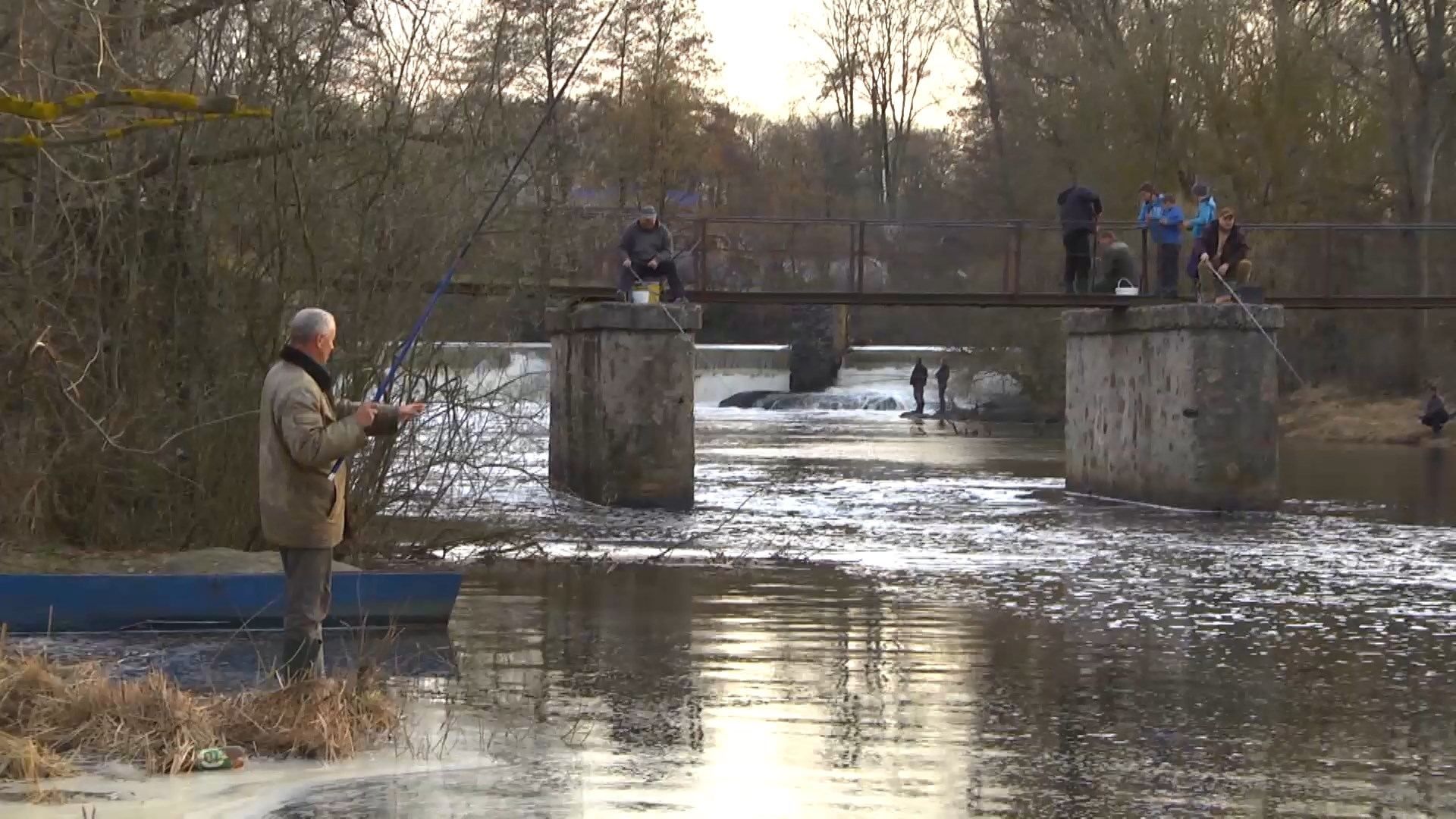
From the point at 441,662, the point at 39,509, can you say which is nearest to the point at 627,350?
the point at 39,509

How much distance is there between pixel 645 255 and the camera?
25.5 metres

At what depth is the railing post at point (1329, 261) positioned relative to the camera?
31.8m

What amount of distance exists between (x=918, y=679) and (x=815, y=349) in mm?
52721

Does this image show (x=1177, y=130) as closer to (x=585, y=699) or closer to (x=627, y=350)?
(x=627, y=350)

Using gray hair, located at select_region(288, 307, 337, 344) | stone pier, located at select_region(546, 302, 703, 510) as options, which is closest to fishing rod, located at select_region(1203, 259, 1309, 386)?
stone pier, located at select_region(546, 302, 703, 510)

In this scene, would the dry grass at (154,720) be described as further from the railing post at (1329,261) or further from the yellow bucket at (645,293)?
the railing post at (1329,261)

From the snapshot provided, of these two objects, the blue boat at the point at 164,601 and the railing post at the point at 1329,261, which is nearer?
the blue boat at the point at 164,601

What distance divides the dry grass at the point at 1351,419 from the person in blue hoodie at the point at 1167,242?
58.2ft

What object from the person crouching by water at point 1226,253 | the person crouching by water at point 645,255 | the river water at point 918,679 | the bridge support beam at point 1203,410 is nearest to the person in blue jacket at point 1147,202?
the bridge support beam at point 1203,410

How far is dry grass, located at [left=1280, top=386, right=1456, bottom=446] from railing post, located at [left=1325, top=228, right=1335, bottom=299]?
12623 millimetres

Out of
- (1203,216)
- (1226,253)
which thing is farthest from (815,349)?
(1226,253)

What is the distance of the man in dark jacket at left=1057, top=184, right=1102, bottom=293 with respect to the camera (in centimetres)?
2911

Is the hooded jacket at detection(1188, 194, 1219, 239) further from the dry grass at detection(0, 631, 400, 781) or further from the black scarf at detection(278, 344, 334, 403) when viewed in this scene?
the dry grass at detection(0, 631, 400, 781)

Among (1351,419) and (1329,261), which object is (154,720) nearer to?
(1329,261)
